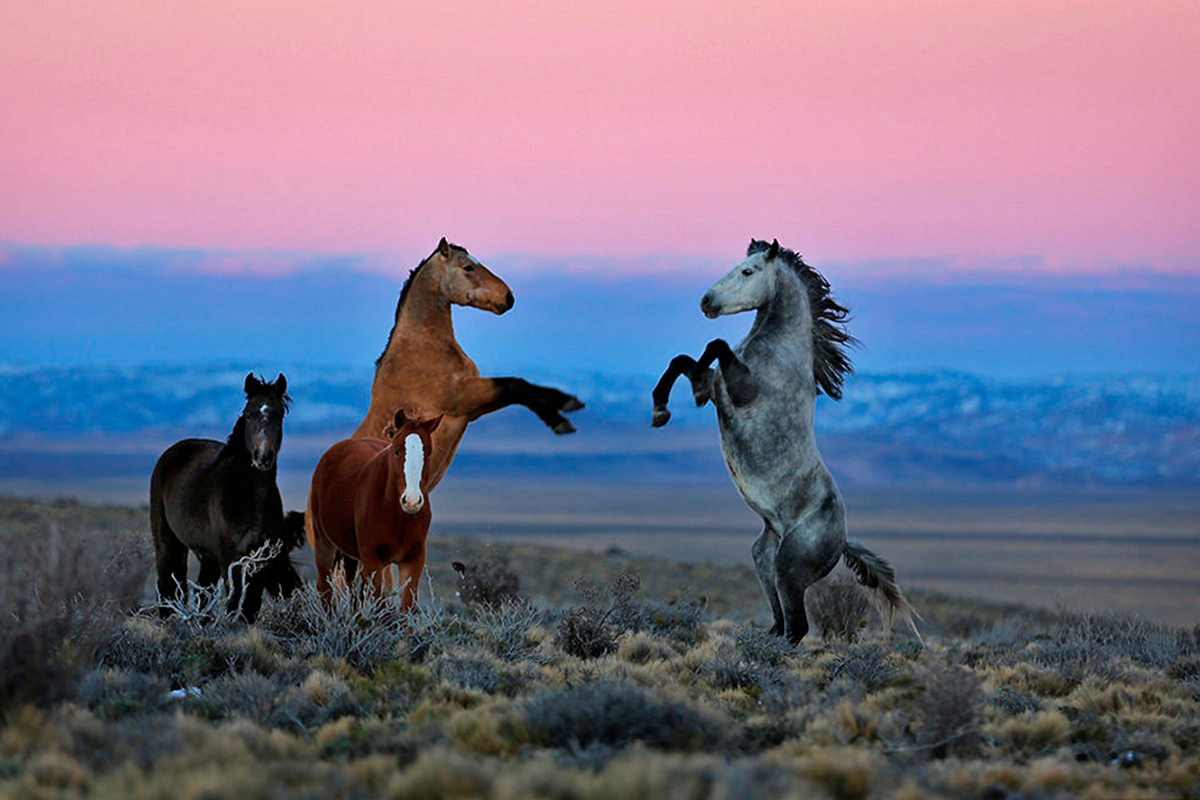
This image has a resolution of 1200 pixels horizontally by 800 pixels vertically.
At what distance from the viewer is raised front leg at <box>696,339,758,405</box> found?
35.0 ft

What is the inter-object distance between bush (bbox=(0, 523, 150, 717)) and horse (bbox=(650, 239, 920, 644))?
14.6 feet

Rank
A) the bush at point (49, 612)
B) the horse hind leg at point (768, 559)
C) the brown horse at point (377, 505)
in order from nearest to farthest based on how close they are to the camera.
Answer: the bush at point (49, 612) < the brown horse at point (377, 505) < the horse hind leg at point (768, 559)

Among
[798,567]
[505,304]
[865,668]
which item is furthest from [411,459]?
[865,668]

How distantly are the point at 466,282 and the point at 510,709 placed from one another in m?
4.75

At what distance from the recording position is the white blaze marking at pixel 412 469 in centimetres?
927

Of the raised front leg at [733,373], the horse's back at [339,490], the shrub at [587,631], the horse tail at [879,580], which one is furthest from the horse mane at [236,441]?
the horse tail at [879,580]

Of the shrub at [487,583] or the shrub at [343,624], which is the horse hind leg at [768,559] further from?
the shrub at [487,583]

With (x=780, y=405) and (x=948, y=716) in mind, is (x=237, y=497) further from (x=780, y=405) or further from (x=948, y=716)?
(x=948, y=716)

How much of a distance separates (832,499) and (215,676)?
15.9 ft

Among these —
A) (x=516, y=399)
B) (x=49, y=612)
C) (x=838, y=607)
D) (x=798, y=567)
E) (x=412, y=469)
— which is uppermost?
(x=516, y=399)

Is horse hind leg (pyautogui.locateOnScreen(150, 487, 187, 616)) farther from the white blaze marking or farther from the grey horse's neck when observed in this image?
the grey horse's neck

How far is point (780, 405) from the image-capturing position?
35.9ft

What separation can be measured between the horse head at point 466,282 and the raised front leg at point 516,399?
0.85m

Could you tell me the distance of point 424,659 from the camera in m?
9.99
